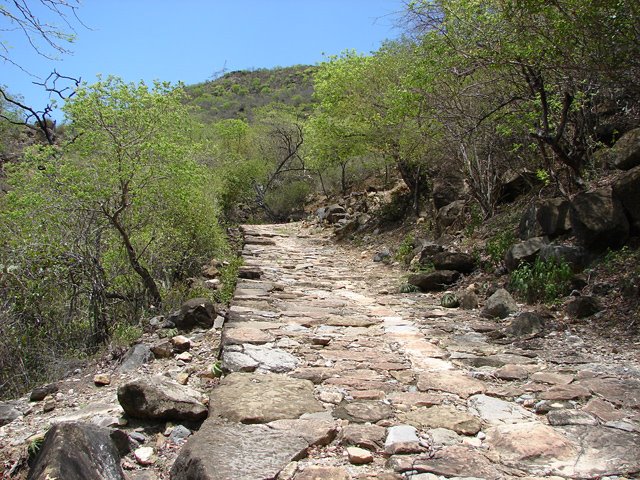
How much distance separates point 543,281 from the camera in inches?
237

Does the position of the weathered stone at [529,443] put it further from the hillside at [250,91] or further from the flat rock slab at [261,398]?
the hillside at [250,91]

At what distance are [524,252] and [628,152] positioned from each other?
66.0 inches

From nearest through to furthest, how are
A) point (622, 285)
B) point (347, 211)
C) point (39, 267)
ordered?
point (622, 285) < point (39, 267) < point (347, 211)

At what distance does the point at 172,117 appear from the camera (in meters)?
8.51

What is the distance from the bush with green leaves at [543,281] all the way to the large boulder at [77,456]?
15.6 feet

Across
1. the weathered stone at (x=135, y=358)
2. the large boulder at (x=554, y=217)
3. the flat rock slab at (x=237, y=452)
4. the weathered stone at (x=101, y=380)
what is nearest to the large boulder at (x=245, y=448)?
the flat rock slab at (x=237, y=452)

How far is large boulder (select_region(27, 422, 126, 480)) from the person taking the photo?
237 cm

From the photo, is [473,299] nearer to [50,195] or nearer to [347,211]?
[50,195]

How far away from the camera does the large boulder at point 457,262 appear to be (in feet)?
25.9

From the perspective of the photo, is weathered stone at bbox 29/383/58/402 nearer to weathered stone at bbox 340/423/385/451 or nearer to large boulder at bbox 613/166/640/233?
weathered stone at bbox 340/423/385/451

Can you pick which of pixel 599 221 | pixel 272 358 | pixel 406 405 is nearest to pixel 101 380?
pixel 272 358

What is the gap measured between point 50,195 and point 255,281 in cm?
319

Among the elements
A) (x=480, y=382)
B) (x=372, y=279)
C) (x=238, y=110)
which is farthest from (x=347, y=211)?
(x=238, y=110)

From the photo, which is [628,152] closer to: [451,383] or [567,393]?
[567,393]
